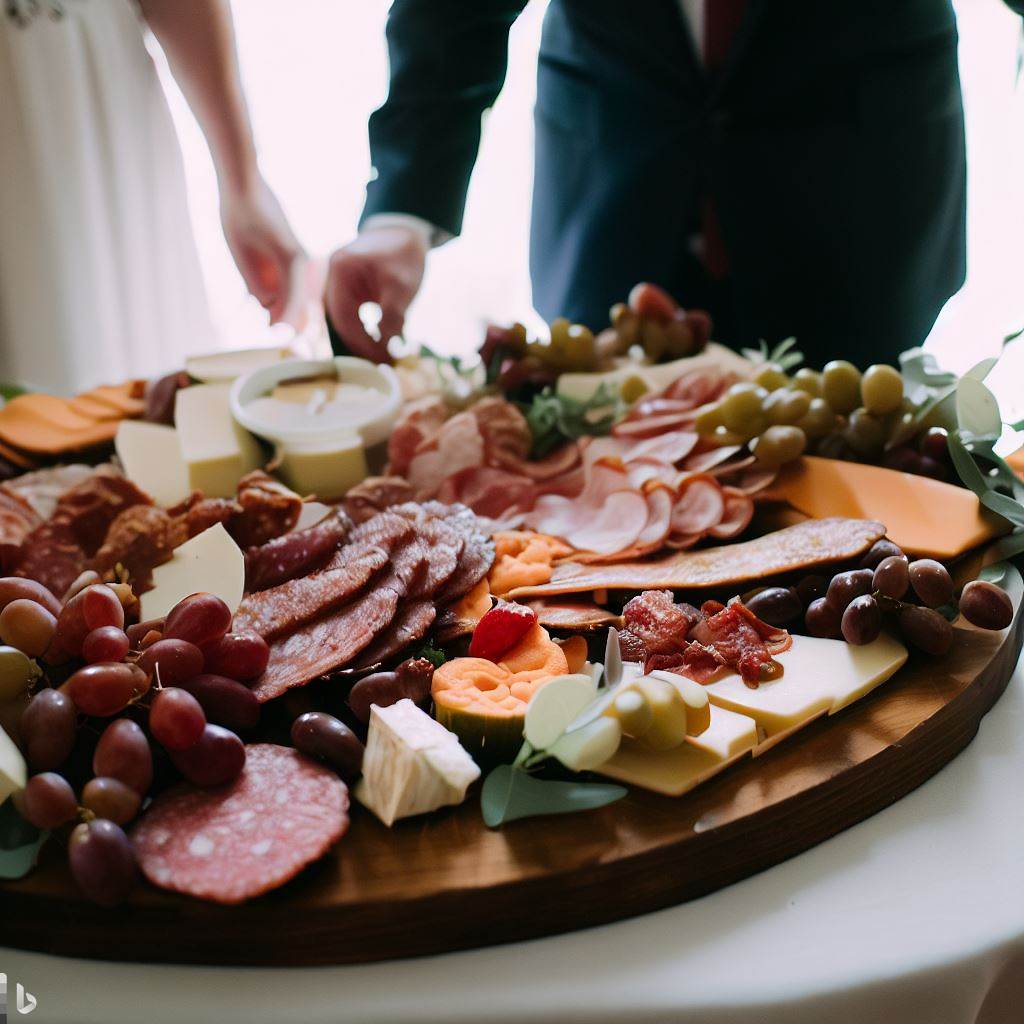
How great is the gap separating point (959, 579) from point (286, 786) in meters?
0.69

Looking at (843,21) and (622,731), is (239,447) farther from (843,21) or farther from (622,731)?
→ (843,21)

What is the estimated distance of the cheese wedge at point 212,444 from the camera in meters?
1.27

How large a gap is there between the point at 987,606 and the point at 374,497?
0.68 metres

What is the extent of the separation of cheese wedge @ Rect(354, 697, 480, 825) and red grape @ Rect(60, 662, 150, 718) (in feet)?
0.60

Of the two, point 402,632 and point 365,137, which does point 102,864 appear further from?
point 365,137

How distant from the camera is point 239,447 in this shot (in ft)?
4.24

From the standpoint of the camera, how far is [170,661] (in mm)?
753

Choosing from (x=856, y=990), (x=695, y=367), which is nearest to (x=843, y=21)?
(x=695, y=367)

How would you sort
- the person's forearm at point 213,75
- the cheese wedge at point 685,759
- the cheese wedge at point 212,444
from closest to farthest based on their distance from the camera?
the cheese wedge at point 685,759 → the cheese wedge at point 212,444 → the person's forearm at point 213,75

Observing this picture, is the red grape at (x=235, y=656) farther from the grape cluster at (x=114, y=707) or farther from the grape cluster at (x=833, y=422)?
the grape cluster at (x=833, y=422)

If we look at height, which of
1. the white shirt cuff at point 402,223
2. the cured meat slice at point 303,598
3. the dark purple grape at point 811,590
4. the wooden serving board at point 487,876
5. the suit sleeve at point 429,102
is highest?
the suit sleeve at point 429,102

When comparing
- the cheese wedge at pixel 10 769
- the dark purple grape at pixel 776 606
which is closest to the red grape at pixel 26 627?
the cheese wedge at pixel 10 769

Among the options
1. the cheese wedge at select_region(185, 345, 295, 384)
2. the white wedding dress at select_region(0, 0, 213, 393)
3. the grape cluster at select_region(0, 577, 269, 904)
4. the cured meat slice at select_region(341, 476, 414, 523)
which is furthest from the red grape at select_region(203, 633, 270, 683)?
the white wedding dress at select_region(0, 0, 213, 393)

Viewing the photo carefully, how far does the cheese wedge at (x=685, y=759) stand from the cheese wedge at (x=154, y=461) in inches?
29.8
